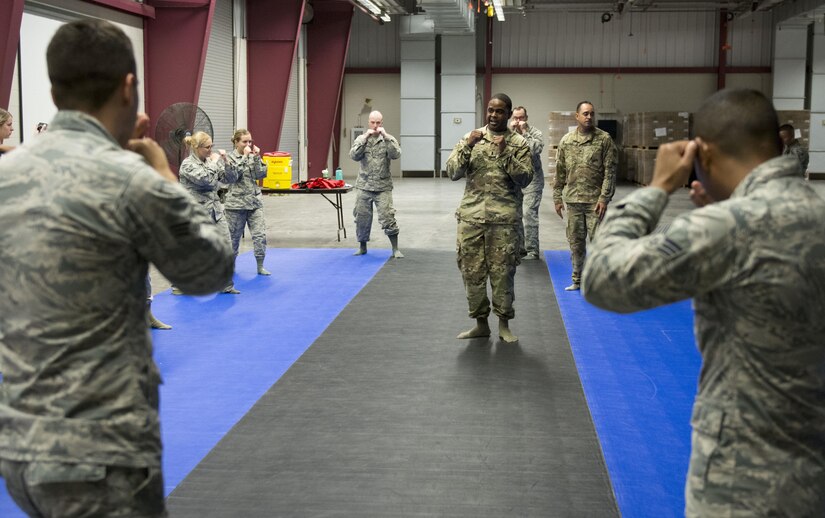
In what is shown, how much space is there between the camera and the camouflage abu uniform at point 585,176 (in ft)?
30.1

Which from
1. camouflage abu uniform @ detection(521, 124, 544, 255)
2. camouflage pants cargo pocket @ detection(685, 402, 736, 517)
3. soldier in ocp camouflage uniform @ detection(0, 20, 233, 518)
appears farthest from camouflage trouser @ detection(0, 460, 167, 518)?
camouflage abu uniform @ detection(521, 124, 544, 255)

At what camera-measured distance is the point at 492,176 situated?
7152 millimetres

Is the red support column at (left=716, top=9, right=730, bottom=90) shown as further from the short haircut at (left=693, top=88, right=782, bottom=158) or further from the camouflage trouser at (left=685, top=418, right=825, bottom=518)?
the camouflage trouser at (left=685, top=418, right=825, bottom=518)

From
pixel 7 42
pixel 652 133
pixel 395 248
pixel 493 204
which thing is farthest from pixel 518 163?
pixel 652 133

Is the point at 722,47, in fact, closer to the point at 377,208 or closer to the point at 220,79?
the point at 220,79

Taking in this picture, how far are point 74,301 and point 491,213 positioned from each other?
5273 mm

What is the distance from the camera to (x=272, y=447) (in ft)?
16.2

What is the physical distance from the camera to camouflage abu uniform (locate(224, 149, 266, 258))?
1011 centimetres

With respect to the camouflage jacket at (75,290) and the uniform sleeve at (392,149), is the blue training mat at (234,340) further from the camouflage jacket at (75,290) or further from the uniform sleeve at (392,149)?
the camouflage jacket at (75,290)

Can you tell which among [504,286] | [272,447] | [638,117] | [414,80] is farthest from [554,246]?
[414,80]

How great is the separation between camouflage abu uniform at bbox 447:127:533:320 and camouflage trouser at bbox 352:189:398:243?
4475mm

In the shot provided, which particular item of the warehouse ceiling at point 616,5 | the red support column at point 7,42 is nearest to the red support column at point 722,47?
the warehouse ceiling at point 616,5

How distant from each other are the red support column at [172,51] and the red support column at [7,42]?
5134 mm

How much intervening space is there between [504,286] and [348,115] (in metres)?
23.4
